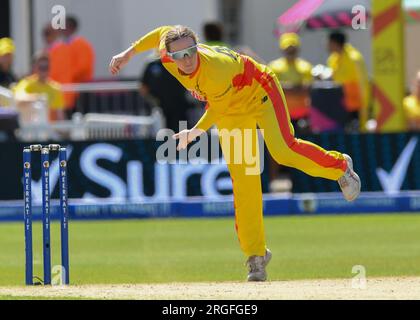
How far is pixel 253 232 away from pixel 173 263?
2.35 metres

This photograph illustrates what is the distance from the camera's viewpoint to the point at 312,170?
10.8m

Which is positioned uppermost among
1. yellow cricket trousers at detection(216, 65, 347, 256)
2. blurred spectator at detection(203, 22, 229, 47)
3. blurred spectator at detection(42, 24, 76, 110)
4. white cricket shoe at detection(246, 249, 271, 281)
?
blurred spectator at detection(203, 22, 229, 47)

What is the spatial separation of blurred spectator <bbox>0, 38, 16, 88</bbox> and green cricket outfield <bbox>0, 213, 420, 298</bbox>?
3.33 metres

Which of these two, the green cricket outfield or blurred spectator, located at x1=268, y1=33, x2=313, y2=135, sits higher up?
blurred spectator, located at x1=268, y1=33, x2=313, y2=135

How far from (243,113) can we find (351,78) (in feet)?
30.4

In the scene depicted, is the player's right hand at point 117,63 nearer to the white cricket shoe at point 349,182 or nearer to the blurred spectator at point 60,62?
the white cricket shoe at point 349,182

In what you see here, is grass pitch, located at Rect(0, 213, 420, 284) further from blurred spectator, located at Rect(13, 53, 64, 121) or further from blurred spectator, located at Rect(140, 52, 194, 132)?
blurred spectator, located at Rect(13, 53, 64, 121)

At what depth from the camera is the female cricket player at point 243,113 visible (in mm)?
10359

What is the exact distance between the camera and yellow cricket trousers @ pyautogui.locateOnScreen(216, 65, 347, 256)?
10.7 m

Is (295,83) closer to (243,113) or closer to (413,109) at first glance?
(413,109)

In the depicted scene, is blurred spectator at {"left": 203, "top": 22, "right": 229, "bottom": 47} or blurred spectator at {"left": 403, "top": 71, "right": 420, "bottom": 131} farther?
blurred spectator at {"left": 403, "top": 71, "right": 420, "bottom": 131}

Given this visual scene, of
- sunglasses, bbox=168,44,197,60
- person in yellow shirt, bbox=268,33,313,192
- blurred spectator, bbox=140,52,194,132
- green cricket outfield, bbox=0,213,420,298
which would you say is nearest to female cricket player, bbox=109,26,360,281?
sunglasses, bbox=168,44,197,60

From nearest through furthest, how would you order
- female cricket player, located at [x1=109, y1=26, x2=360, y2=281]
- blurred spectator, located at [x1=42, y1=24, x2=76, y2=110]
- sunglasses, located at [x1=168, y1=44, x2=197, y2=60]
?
sunglasses, located at [x1=168, y1=44, x2=197, y2=60] → female cricket player, located at [x1=109, y1=26, x2=360, y2=281] → blurred spectator, located at [x1=42, y1=24, x2=76, y2=110]

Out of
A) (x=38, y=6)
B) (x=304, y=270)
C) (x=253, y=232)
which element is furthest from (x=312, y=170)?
(x=38, y=6)
